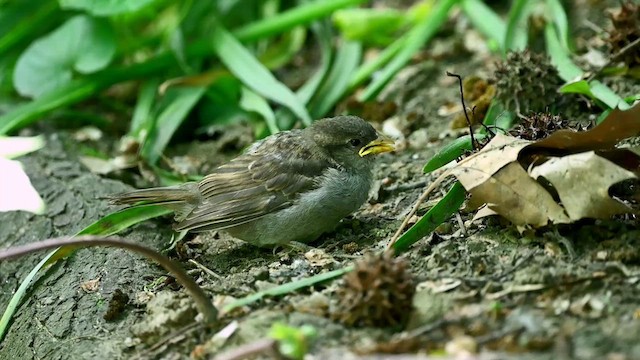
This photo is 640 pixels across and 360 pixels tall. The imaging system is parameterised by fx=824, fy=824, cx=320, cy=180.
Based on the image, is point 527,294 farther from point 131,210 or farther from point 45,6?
point 45,6

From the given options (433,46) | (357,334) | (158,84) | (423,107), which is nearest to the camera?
(357,334)

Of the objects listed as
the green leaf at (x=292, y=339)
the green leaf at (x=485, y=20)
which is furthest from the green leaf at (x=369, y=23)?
the green leaf at (x=292, y=339)

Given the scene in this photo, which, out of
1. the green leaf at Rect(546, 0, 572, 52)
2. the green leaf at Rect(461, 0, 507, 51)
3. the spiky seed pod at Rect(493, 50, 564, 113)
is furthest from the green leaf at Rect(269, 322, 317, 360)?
the green leaf at Rect(461, 0, 507, 51)

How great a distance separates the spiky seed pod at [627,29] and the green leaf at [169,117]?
2.62 metres

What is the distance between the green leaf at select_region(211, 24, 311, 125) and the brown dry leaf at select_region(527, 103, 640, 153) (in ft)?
6.63

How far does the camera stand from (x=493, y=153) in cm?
333

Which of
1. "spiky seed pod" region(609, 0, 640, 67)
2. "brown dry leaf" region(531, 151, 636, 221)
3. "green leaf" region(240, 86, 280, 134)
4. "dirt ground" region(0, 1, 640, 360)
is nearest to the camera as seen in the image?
"dirt ground" region(0, 1, 640, 360)

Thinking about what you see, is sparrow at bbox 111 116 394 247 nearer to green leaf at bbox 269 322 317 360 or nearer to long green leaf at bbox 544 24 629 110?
long green leaf at bbox 544 24 629 110

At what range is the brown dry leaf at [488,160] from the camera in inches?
128

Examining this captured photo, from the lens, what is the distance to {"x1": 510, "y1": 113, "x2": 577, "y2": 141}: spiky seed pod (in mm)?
3533

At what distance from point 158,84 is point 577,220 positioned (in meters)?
3.54

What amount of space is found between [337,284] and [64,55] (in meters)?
3.17

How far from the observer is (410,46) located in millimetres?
5484

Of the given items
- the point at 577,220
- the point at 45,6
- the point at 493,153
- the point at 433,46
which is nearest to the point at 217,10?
the point at 45,6
